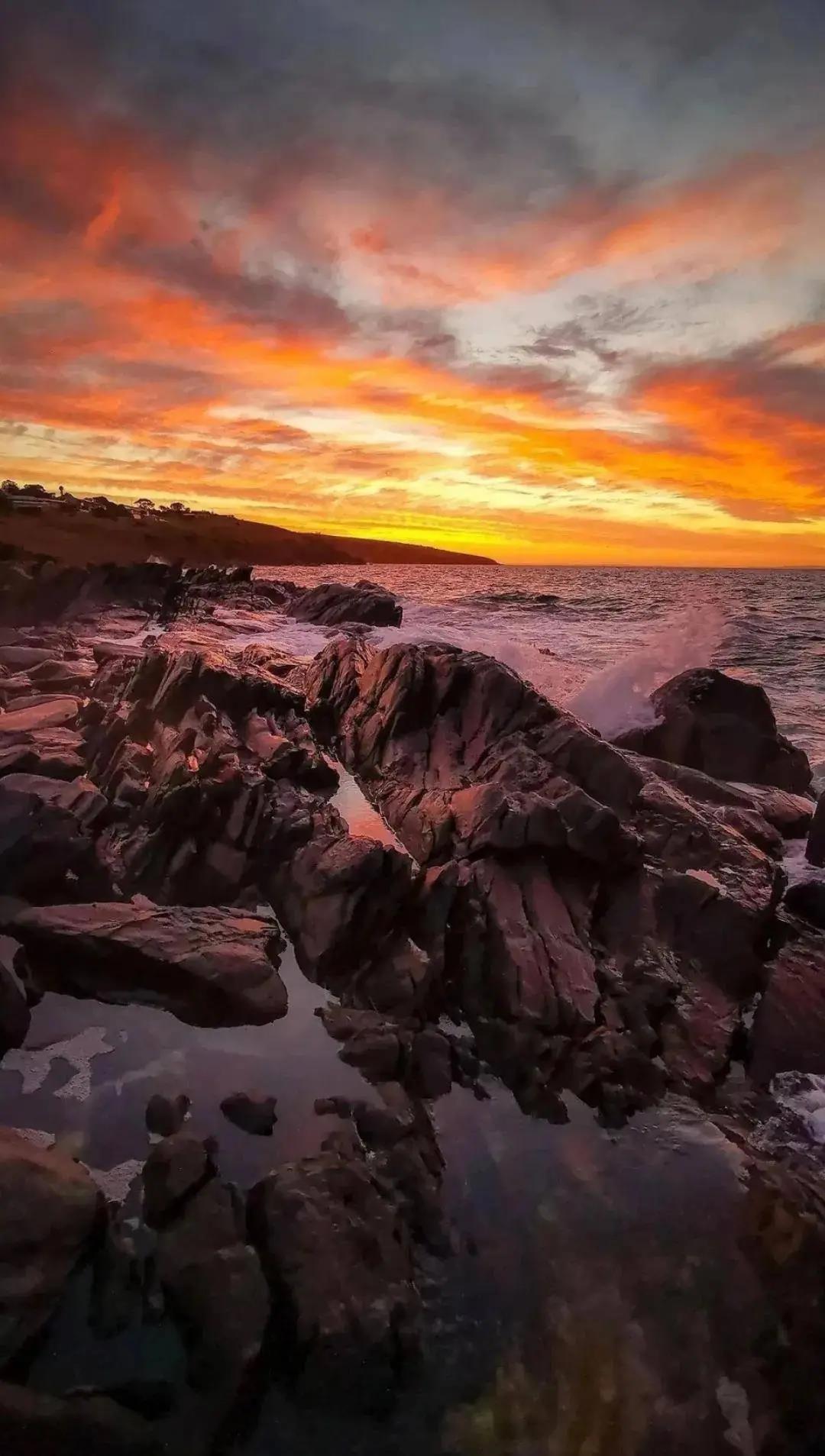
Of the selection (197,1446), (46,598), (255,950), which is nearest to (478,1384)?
(197,1446)

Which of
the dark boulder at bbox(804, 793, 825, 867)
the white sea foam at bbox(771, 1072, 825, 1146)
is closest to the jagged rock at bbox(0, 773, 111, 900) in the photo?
the white sea foam at bbox(771, 1072, 825, 1146)

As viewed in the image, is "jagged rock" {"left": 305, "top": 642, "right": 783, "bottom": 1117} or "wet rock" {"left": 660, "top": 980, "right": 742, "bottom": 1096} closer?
"wet rock" {"left": 660, "top": 980, "right": 742, "bottom": 1096}

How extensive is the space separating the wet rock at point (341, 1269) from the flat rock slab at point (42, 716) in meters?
11.6

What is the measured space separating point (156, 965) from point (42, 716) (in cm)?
941

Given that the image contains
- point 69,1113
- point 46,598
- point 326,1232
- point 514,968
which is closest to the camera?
point 326,1232

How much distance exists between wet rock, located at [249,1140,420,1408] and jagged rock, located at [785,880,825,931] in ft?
24.6

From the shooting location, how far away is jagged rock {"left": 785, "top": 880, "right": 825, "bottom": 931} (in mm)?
10172

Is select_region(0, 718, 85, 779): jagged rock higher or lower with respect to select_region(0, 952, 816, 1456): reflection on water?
higher

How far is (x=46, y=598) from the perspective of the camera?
36.8 metres

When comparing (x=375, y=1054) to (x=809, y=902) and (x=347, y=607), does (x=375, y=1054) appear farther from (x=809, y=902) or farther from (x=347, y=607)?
(x=347, y=607)

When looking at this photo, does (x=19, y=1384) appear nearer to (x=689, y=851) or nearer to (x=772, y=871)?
(x=689, y=851)

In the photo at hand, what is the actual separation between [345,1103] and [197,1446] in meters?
2.64

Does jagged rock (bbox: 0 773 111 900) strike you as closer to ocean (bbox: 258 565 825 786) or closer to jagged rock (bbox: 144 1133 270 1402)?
jagged rock (bbox: 144 1133 270 1402)

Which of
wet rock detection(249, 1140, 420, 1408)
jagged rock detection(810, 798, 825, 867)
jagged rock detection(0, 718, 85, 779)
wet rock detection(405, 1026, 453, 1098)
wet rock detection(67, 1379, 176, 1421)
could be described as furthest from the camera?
jagged rock detection(810, 798, 825, 867)
